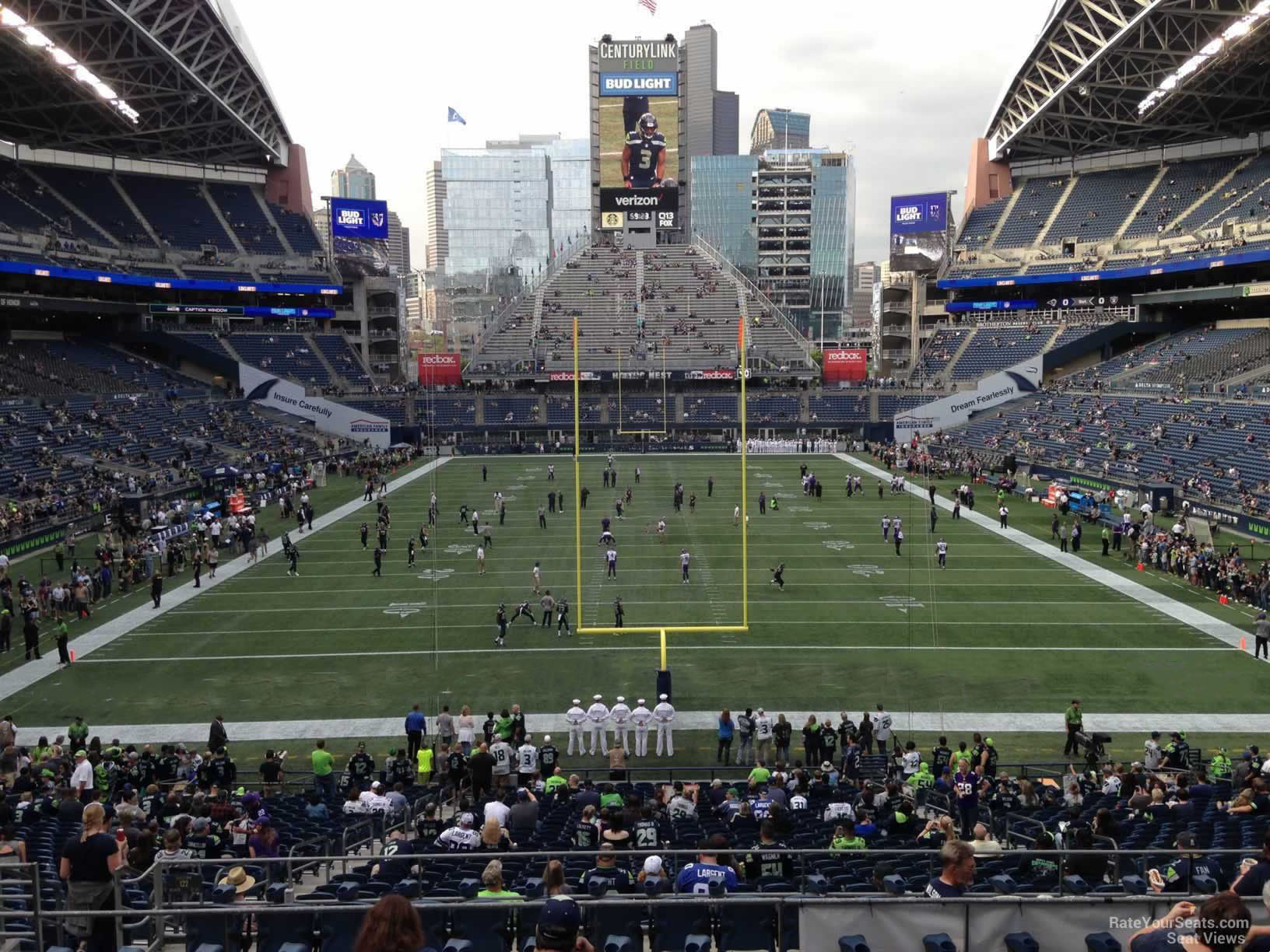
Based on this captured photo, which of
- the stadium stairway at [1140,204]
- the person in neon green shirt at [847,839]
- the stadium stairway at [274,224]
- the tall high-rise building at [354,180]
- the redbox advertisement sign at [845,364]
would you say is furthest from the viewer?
the tall high-rise building at [354,180]

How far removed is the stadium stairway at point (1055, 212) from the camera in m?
66.4

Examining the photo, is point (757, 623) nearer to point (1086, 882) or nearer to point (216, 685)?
point (216, 685)

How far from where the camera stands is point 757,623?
21.7m

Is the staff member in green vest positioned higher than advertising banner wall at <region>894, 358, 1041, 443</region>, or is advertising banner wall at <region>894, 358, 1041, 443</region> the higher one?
advertising banner wall at <region>894, 358, 1041, 443</region>

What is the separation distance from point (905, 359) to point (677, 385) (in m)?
20.3

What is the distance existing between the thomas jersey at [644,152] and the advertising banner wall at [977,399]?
29.2 meters

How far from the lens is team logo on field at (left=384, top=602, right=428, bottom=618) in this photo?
22.8 metres

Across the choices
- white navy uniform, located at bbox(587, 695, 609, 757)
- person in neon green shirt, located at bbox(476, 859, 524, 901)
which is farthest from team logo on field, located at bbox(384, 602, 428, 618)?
person in neon green shirt, located at bbox(476, 859, 524, 901)

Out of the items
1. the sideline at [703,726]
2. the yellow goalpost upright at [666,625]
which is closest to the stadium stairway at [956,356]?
the yellow goalpost upright at [666,625]

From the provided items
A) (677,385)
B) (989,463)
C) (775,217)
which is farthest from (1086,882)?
(775,217)

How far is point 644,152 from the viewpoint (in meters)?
75.2

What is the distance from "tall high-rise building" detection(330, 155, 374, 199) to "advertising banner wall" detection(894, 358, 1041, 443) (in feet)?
506

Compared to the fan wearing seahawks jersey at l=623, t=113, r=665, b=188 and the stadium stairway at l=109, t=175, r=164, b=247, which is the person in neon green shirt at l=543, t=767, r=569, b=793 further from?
the fan wearing seahawks jersey at l=623, t=113, r=665, b=188

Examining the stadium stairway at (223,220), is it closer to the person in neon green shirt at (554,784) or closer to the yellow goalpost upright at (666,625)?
Answer: the yellow goalpost upright at (666,625)
